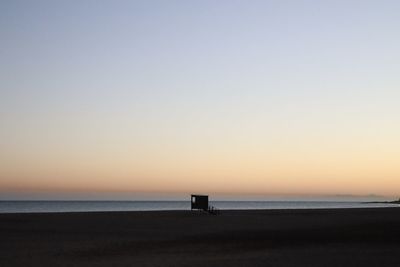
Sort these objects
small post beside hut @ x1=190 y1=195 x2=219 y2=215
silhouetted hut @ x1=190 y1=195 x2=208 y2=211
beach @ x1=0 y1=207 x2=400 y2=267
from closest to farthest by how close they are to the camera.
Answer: beach @ x1=0 y1=207 x2=400 y2=267 < small post beside hut @ x1=190 y1=195 x2=219 y2=215 < silhouetted hut @ x1=190 y1=195 x2=208 y2=211

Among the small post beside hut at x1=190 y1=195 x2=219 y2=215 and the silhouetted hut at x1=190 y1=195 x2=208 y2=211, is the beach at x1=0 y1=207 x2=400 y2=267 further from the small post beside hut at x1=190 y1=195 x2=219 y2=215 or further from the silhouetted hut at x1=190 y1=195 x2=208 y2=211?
the silhouetted hut at x1=190 y1=195 x2=208 y2=211

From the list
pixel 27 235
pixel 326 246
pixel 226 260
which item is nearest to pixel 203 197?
pixel 27 235

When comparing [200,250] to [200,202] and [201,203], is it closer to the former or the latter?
[201,203]

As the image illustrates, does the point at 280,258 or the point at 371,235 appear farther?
the point at 371,235

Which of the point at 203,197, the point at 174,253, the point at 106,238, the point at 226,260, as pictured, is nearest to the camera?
the point at 226,260

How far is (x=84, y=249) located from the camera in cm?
2444

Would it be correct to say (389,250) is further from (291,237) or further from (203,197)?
(203,197)

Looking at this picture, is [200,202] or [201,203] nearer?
[201,203]

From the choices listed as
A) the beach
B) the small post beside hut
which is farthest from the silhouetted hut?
the beach

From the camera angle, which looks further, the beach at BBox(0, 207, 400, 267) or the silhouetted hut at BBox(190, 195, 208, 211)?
the silhouetted hut at BBox(190, 195, 208, 211)

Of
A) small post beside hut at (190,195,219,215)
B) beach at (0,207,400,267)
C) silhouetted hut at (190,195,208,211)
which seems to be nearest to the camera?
beach at (0,207,400,267)

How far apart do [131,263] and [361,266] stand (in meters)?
7.64

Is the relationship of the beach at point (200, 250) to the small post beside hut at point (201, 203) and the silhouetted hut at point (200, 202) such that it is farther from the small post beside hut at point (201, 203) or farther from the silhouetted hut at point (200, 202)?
the silhouetted hut at point (200, 202)

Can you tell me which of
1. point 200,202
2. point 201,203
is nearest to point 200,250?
point 201,203
